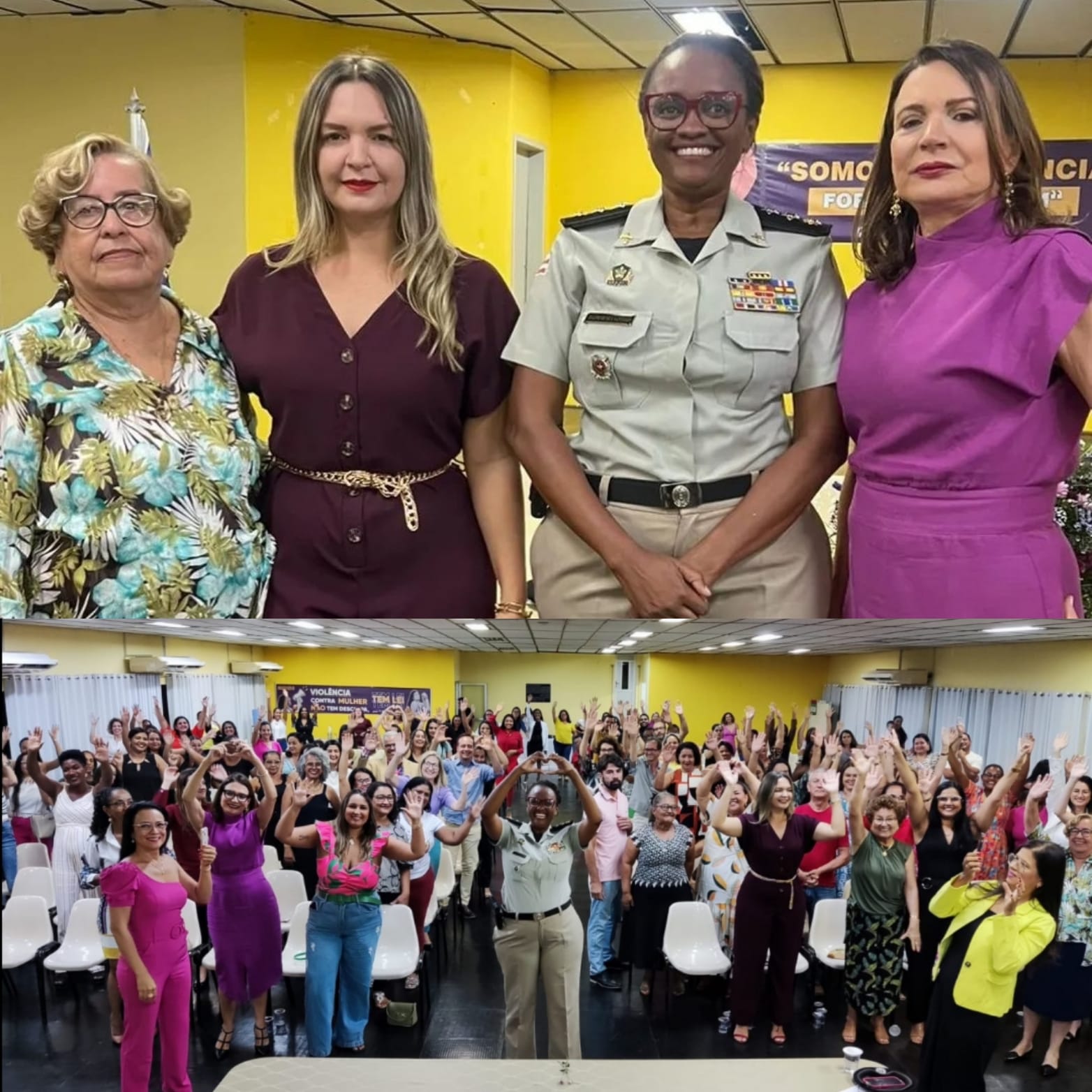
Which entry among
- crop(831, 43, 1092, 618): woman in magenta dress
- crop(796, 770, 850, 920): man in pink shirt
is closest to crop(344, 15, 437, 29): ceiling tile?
crop(831, 43, 1092, 618): woman in magenta dress

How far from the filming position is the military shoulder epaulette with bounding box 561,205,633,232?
5.13ft

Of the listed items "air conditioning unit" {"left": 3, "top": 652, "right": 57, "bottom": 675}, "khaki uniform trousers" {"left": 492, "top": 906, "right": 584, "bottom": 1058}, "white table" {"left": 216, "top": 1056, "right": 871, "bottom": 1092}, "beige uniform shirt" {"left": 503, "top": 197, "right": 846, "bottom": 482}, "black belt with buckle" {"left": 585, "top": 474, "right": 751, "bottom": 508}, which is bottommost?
"white table" {"left": 216, "top": 1056, "right": 871, "bottom": 1092}

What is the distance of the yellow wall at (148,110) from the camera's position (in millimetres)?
1563

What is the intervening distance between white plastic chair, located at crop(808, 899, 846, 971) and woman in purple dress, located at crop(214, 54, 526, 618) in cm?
68

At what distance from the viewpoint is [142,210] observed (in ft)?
4.98

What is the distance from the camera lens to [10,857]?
1616 mm

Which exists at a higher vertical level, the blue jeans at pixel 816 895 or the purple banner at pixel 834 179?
the purple banner at pixel 834 179

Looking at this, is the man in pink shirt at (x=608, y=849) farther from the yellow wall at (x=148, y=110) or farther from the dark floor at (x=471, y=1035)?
the yellow wall at (x=148, y=110)

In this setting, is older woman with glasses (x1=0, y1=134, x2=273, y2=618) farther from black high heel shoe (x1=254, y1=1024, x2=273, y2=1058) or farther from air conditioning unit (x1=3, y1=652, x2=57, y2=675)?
black high heel shoe (x1=254, y1=1024, x2=273, y2=1058)

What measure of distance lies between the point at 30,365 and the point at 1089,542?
1736mm

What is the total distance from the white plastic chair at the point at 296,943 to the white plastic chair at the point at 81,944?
0.92 feet

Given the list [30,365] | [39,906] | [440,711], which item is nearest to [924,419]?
[440,711]

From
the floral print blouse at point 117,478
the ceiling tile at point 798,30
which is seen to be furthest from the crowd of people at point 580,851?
the ceiling tile at point 798,30

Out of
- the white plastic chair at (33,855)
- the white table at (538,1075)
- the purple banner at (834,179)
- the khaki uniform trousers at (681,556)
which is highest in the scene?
the purple banner at (834,179)
